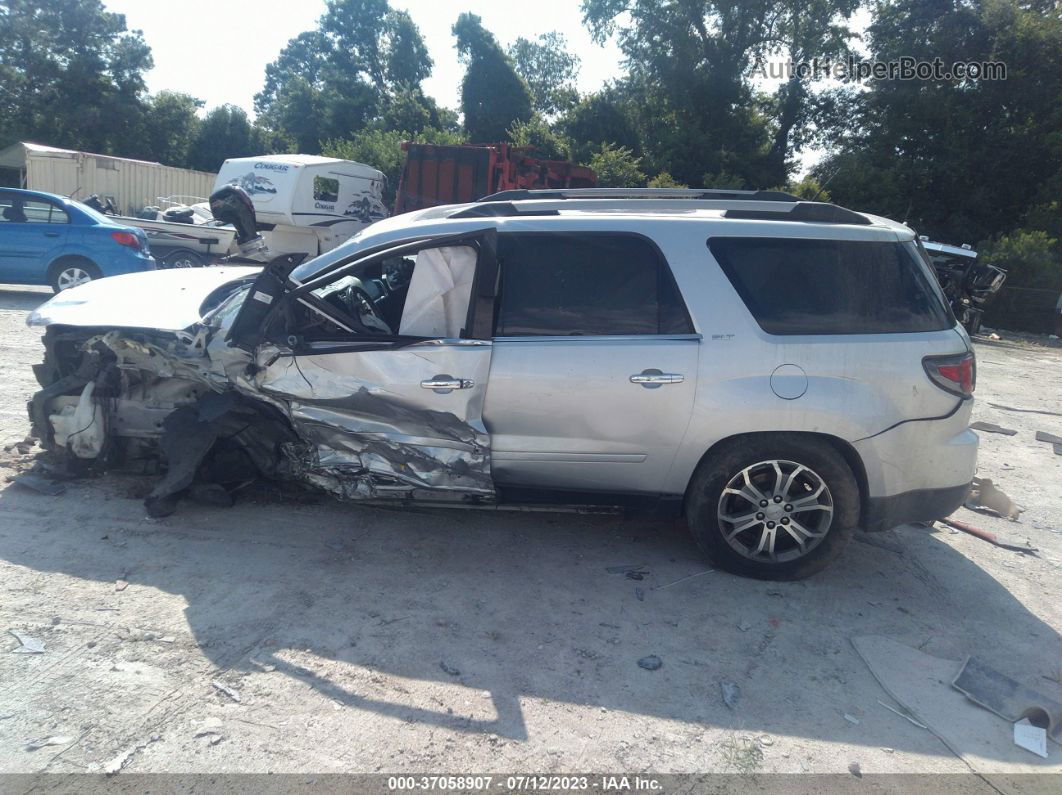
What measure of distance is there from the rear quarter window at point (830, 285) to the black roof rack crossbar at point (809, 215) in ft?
0.68

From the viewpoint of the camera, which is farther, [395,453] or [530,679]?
[395,453]

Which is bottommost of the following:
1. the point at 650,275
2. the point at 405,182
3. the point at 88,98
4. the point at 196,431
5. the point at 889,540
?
the point at 889,540

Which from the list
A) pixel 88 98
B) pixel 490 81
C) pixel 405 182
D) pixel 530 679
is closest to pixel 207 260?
pixel 405 182

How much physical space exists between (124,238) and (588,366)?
1047 cm

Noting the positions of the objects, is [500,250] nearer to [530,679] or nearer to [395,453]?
[395,453]

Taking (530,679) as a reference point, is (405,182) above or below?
above

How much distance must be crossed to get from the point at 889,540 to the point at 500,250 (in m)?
3.13

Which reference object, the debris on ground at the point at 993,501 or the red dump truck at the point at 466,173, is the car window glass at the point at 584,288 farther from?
the red dump truck at the point at 466,173

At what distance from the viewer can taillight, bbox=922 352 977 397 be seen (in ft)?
13.5

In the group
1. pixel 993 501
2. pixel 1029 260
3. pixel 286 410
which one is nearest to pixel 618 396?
pixel 286 410

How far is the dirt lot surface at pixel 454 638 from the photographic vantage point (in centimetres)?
294

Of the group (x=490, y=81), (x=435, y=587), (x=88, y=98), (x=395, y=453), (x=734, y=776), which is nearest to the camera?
(x=734, y=776)

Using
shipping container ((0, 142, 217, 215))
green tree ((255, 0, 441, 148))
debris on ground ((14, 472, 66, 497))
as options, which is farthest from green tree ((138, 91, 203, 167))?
debris on ground ((14, 472, 66, 497))

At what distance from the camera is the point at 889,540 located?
5039mm
